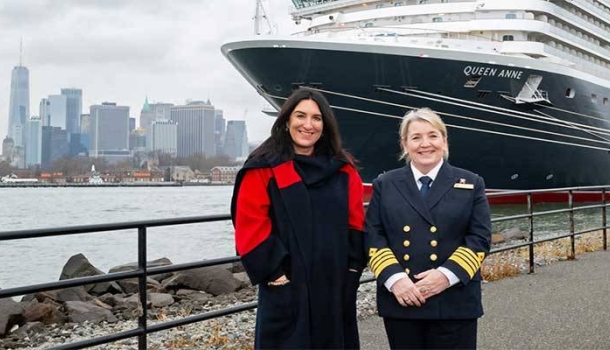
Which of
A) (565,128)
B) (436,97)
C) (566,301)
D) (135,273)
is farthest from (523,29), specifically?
(135,273)

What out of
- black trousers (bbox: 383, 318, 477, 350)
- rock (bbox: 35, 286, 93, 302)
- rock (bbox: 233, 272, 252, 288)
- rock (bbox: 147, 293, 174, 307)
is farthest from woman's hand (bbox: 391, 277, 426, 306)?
rock (bbox: 35, 286, 93, 302)

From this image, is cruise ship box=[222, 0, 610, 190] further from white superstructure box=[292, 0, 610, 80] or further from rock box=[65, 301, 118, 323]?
rock box=[65, 301, 118, 323]

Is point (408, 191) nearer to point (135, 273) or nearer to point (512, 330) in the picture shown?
point (135, 273)

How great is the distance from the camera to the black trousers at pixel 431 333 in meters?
2.81

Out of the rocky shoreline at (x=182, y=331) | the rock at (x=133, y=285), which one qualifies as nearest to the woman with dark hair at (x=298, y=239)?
the rocky shoreline at (x=182, y=331)

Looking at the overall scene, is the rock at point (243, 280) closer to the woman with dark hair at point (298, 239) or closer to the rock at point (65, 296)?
the rock at point (65, 296)

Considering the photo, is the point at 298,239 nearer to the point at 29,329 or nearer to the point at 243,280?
the point at 29,329

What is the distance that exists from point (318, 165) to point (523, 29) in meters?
23.5

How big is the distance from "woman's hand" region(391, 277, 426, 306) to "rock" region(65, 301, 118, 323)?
20.6ft

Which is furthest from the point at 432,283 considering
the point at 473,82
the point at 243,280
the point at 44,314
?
Answer: the point at 473,82

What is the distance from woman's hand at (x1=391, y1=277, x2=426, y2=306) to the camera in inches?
108

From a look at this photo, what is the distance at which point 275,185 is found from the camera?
105 inches

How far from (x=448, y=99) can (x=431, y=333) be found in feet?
63.1

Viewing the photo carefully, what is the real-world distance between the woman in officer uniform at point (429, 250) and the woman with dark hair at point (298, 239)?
0.18m
